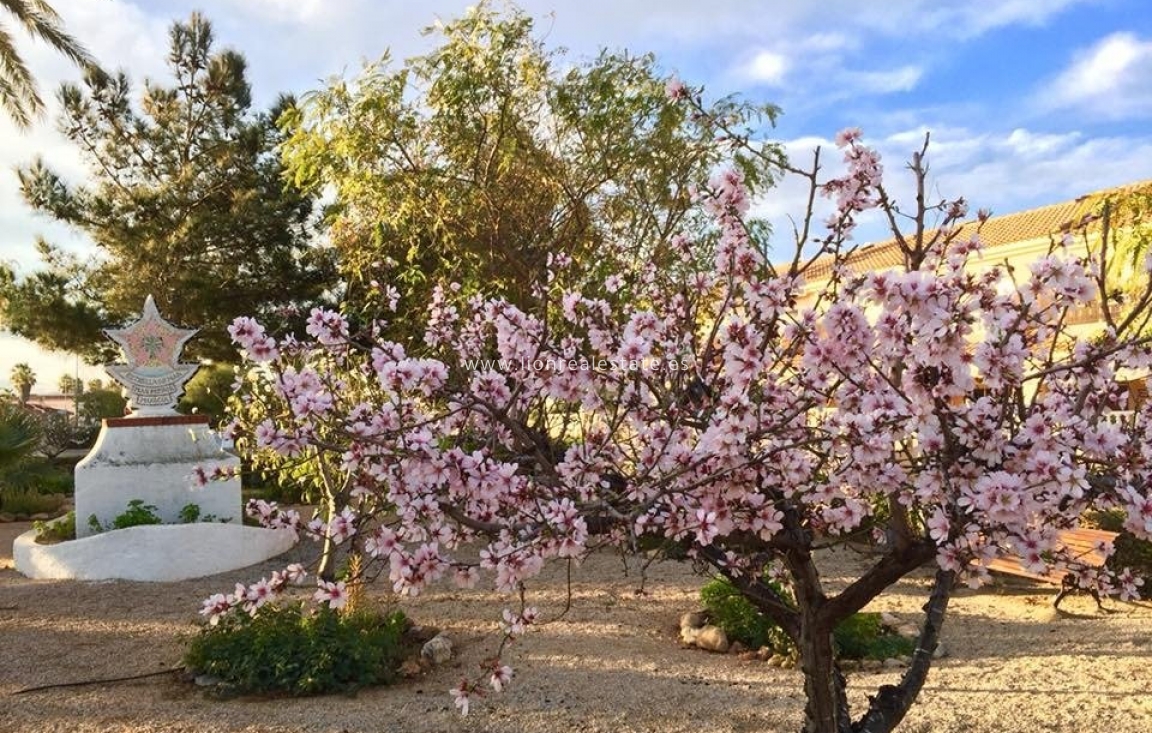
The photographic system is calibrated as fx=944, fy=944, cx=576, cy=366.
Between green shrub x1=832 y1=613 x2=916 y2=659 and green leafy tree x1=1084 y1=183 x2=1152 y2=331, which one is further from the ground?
green leafy tree x1=1084 y1=183 x2=1152 y2=331

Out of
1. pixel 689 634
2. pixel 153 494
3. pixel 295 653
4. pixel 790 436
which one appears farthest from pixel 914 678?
pixel 153 494

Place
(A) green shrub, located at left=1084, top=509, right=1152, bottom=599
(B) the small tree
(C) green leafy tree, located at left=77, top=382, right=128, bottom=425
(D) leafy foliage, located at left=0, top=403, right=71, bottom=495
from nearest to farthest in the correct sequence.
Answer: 1. (B) the small tree
2. (A) green shrub, located at left=1084, top=509, right=1152, bottom=599
3. (D) leafy foliage, located at left=0, top=403, right=71, bottom=495
4. (C) green leafy tree, located at left=77, top=382, right=128, bottom=425

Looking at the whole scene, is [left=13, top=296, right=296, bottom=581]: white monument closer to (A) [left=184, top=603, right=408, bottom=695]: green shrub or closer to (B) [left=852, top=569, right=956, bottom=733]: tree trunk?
(A) [left=184, top=603, right=408, bottom=695]: green shrub

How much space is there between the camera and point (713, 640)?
596 centimetres

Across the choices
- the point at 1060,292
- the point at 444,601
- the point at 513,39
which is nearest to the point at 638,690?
the point at 444,601

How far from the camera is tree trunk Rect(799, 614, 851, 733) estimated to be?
3.10 m

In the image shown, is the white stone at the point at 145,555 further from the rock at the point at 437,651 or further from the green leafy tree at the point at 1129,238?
the green leafy tree at the point at 1129,238

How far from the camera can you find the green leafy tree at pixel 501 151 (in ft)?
29.2

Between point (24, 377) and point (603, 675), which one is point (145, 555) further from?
point (24, 377)

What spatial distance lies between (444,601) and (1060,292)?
580 cm

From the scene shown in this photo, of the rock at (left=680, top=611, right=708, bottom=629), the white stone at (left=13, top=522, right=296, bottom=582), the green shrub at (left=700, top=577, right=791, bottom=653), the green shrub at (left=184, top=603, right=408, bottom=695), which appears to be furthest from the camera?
the white stone at (left=13, top=522, right=296, bottom=582)

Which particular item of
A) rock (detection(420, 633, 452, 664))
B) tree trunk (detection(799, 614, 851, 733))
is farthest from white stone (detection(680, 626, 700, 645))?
tree trunk (detection(799, 614, 851, 733))

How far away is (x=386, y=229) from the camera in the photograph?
9.67 meters

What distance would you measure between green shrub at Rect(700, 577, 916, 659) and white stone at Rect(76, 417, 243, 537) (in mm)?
5459
